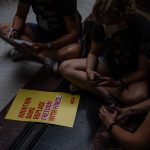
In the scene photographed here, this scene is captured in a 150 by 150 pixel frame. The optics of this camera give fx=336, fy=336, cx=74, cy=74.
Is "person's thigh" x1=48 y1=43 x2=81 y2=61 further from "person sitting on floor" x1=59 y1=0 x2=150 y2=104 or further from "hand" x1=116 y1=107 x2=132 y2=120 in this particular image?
"hand" x1=116 y1=107 x2=132 y2=120

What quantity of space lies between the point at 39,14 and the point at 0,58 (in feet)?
1.29

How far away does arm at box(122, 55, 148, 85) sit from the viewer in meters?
1.37

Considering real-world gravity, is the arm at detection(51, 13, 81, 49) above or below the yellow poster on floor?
above

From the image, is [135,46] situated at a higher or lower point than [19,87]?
higher

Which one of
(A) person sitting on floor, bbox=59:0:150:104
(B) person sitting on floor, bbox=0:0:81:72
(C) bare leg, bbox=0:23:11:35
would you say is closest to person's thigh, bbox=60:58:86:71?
(A) person sitting on floor, bbox=59:0:150:104

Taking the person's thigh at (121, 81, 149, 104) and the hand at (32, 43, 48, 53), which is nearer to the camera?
the person's thigh at (121, 81, 149, 104)

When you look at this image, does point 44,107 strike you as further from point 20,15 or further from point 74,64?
point 20,15

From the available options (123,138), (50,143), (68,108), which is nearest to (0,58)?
(68,108)

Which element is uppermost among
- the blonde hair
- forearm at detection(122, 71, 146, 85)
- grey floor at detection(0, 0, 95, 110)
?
the blonde hair

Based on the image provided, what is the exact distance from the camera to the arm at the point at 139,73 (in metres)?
1.37

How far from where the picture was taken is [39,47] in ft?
5.55

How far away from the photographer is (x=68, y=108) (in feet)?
5.11

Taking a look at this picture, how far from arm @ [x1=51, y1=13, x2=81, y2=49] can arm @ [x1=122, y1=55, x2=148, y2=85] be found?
395mm

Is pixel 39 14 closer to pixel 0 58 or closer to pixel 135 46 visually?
pixel 0 58
